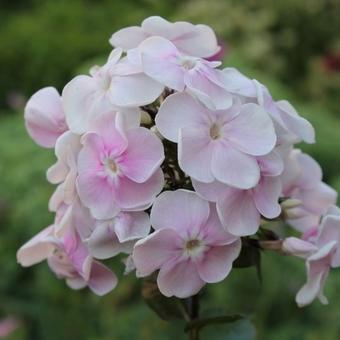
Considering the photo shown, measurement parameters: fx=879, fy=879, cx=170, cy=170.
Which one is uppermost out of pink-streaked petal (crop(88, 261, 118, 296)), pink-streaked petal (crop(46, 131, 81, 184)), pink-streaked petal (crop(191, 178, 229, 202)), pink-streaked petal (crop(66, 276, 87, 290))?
pink-streaked petal (crop(191, 178, 229, 202))

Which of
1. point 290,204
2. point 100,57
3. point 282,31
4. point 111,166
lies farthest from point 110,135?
point 282,31

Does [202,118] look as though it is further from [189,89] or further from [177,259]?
[177,259]

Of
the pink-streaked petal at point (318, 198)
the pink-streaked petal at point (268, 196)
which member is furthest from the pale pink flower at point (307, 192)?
the pink-streaked petal at point (268, 196)

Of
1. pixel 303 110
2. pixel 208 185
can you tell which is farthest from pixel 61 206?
pixel 303 110

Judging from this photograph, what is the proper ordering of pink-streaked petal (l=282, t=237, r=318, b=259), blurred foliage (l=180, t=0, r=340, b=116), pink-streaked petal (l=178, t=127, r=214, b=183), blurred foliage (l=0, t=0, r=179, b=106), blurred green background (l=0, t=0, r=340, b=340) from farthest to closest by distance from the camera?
blurred foliage (l=180, t=0, r=340, b=116), blurred foliage (l=0, t=0, r=179, b=106), blurred green background (l=0, t=0, r=340, b=340), pink-streaked petal (l=282, t=237, r=318, b=259), pink-streaked petal (l=178, t=127, r=214, b=183)

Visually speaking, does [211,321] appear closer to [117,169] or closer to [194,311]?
[194,311]

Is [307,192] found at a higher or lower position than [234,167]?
lower

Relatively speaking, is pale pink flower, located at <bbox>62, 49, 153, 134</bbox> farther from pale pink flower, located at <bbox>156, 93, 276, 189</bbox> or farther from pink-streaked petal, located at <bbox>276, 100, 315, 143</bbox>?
pink-streaked petal, located at <bbox>276, 100, 315, 143</bbox>

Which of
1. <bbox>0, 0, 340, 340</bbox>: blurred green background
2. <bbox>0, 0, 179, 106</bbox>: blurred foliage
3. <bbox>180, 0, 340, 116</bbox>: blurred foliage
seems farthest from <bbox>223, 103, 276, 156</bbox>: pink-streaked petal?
<bbox>180, 0, 340, 116</bbox>: blurred foliage
